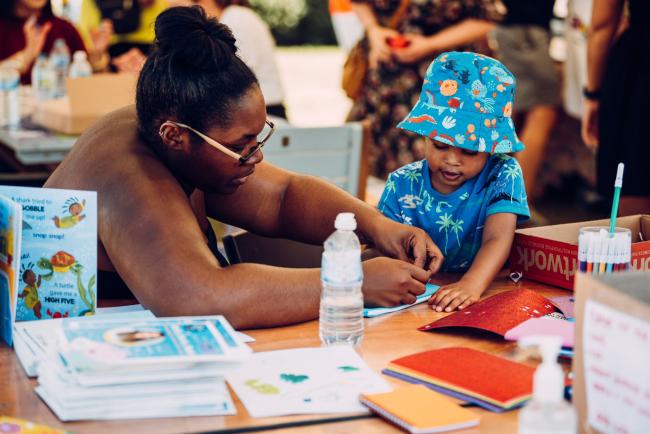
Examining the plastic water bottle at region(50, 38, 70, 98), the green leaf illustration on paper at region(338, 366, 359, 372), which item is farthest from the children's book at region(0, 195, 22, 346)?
the plastic water bottle at region(50, 38, 70, 98)

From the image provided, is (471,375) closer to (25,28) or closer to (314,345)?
(314,345)

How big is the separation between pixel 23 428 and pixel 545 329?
96 cm

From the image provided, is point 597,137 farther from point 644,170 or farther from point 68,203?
point 68,203

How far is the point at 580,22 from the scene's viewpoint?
18.4ft

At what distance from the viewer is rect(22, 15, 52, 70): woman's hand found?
5703 mm

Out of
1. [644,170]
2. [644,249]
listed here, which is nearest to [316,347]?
[644,249]

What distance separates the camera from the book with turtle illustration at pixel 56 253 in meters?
1.89

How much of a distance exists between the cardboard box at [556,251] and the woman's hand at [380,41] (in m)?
2.56

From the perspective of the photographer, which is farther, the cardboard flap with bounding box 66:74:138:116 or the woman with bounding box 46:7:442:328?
the cardboard flap with bounding box 66:74:138:116

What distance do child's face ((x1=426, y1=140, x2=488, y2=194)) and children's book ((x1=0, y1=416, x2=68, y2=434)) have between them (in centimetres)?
128

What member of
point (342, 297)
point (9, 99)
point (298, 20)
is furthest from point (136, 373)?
point (298, 20)

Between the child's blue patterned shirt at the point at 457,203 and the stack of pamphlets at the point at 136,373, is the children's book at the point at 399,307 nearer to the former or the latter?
the child's blue patterned shirt at the point at 457,203

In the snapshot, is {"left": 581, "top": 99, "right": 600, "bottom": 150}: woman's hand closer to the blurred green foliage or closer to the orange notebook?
the orange notebook

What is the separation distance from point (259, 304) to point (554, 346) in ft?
2.64
